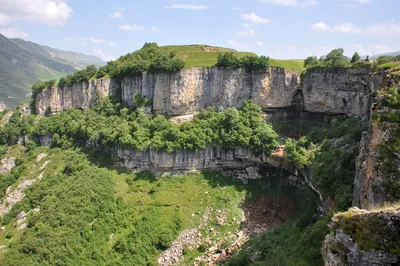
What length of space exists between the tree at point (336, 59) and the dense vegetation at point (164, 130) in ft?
39.7

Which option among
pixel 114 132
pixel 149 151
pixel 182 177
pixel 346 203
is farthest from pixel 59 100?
pixel 346 203

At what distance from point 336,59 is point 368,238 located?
38.3 metres

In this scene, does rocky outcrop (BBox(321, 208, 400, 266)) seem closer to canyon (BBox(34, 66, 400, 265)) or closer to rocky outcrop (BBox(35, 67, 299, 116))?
canyon (BBox(34, 66, 400, 265))

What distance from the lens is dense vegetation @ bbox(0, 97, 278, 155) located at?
4266 cm

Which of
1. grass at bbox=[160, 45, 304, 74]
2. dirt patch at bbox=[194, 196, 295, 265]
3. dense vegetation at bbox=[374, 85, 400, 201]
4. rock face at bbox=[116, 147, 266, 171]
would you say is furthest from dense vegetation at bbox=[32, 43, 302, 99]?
dense vegetation at bbox=[374, 85, 400, 201]

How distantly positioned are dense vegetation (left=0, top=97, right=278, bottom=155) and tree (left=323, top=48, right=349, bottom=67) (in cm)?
1212

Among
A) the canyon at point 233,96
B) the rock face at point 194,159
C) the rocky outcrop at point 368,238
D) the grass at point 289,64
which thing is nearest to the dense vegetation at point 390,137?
the rocky outcrop at point 368,238

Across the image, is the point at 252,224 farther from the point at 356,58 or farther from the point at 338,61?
the point at 356,58

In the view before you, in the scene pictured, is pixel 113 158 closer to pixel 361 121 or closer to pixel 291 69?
pixel 291 69

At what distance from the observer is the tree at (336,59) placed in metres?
43.0

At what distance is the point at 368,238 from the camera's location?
38.3 ft

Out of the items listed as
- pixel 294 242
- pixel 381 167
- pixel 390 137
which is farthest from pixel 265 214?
pixel 390 137

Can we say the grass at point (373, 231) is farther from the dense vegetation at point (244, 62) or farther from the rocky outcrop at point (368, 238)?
the dense vegetation at point (244, 62)

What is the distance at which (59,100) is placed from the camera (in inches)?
2373
